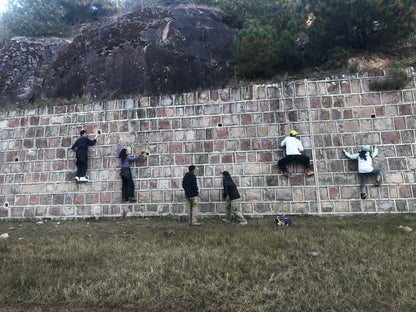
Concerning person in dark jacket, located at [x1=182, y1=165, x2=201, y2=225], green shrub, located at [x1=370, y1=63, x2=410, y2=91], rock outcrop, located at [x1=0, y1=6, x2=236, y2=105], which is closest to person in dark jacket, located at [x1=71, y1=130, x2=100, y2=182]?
rock outcrop, located at [x1=0, y1=6, x2=236, y2=105]

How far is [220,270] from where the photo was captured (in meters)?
4.45

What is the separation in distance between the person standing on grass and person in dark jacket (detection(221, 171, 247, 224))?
55.7 inches

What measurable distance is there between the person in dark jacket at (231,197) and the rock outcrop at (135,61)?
13.6 ft

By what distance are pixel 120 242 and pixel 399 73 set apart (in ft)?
25.8

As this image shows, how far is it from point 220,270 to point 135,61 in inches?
366

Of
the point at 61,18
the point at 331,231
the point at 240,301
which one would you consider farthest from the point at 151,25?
the point at 240,301

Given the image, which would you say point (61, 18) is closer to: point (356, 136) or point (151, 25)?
point (151, 25)

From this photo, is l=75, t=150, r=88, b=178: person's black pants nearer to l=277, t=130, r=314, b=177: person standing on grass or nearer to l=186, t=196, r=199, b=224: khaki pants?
l=186, t=196, r=199, b=224: khaki pants

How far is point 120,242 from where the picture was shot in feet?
19.9

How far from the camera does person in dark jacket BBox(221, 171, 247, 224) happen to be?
294 inches

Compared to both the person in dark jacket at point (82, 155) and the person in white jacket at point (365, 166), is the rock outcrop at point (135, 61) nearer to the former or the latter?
the person in dark jacket at point (82, 155)

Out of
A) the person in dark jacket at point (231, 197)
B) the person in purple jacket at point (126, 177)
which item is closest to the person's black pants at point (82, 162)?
the person in purple jacket at point (126, 177)

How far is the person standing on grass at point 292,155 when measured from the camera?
25.8 ft

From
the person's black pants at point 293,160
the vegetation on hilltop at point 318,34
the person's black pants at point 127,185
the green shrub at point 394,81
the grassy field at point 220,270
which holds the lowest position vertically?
the grassy field at point 220,270
